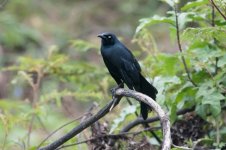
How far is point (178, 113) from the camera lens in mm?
3500

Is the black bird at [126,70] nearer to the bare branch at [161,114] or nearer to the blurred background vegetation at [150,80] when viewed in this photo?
the blurred background vegetation at [150,80]

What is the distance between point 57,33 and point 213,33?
28.1 feet

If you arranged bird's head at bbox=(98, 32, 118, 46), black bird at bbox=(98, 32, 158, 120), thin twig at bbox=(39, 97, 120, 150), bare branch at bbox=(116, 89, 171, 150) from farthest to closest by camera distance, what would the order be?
bird's head at bbox=(98, 32, 118, 46) < black bird at bbox=(98, 32, 158, 120) < thin twig at bbox=(39, 97, 120, 150) < bare branch at bbox=(116, 89, 171, 150)

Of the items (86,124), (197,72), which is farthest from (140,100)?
(197,72)

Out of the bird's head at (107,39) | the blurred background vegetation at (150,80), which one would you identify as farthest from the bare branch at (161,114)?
the bird's head at (107,39)

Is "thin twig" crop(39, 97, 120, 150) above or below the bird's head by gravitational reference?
below

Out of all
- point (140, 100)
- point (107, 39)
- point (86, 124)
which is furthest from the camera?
point (107, 39)

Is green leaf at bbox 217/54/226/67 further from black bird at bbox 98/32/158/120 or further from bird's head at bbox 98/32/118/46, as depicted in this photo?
bird's head at bbox 98/32/118/46

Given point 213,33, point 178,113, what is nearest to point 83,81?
point 178,113

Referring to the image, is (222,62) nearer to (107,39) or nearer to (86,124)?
(107,39)

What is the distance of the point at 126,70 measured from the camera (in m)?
3.18

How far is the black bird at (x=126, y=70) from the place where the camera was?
3111mm

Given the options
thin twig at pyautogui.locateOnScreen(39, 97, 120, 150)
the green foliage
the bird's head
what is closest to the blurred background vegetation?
the green foliage

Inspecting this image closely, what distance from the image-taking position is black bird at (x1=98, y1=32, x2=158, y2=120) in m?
3.11
